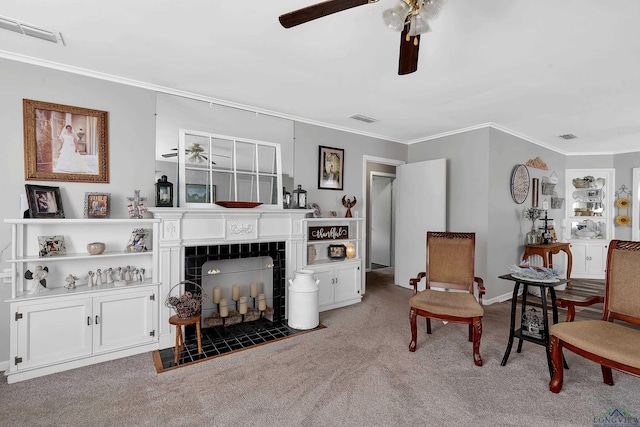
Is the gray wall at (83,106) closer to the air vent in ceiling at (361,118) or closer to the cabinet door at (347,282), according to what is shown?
the air vent in ceiling at (361,118)

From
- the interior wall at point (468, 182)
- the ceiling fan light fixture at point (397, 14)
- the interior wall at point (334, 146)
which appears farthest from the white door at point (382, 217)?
the ceiling fan light fixture at point (397, 14)

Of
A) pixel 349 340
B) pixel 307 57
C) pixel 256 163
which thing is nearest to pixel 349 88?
pixel 307 57

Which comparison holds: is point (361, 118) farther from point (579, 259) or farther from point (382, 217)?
point (579, 259)

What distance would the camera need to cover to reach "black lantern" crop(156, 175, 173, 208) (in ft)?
9.55

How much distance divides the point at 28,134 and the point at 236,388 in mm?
2609

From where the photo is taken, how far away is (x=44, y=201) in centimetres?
256

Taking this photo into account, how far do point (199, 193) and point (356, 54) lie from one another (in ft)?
6.58

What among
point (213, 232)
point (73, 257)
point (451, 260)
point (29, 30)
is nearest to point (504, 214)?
point (451, 260)

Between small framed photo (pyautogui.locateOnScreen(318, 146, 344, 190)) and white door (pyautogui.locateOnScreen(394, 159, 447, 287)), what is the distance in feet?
4.20

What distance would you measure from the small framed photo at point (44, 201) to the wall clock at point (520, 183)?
540cm

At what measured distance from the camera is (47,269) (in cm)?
261

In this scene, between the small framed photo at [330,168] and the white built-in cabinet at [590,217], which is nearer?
the small framed photo at [330,168]

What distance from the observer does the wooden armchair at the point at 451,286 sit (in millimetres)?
2670

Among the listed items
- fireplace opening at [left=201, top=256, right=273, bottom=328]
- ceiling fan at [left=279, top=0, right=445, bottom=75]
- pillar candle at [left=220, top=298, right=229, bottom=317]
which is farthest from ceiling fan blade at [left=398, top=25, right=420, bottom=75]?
pillar candle at [left=220, top=298, right=229, bottom=317]
